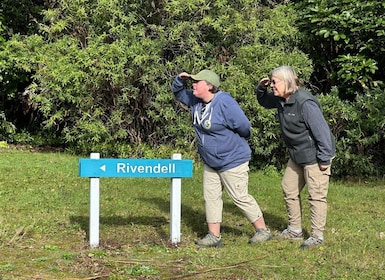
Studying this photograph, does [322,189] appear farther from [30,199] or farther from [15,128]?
[15,128]

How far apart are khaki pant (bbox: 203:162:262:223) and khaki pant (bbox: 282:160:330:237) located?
1.43 ft

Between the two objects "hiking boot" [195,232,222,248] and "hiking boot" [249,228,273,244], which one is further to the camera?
"hiking boot" [249,228,273,244]

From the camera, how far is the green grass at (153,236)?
16.8 feet

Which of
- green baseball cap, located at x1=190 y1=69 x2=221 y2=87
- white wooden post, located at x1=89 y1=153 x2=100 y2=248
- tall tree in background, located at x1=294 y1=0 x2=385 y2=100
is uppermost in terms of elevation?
tall tree in background, located at x1=294 y1=0 x2=385 y2=100

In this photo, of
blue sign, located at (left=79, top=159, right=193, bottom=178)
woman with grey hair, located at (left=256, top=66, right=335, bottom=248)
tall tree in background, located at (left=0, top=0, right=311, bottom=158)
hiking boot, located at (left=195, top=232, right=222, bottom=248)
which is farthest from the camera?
tall tree in background, located at (left=0, top=0, right=311, bottom=158)

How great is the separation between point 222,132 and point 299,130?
748 mm

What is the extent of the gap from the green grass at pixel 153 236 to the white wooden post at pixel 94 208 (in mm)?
121

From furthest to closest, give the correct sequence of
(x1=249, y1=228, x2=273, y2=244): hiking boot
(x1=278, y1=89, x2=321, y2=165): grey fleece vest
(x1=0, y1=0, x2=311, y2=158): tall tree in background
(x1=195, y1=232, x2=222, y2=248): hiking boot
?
(x1=0, y1=0, x2=311, y2=158): tall tree in background → (x1=249, y1=228, x2=273, y2=244): hiking boot → (x1=195, y1=232, x2=222, y2=248): hiking boot → (x1=278, y1=89, x2=321, y2=165): grey fleece vest

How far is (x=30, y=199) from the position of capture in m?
8.02

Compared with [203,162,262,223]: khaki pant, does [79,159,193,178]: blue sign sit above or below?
above

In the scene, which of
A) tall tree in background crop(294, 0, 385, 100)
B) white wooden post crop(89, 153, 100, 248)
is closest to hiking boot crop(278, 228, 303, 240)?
white wooden post crop(89, 153, 100, 248)

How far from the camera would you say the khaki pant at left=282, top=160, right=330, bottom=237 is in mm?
5902

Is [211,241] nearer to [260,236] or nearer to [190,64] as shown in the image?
[260,236]

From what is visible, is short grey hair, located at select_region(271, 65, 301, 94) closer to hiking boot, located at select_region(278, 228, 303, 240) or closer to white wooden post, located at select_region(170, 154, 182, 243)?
white wooden post, located at select_region(170, 154, 182, 243)
